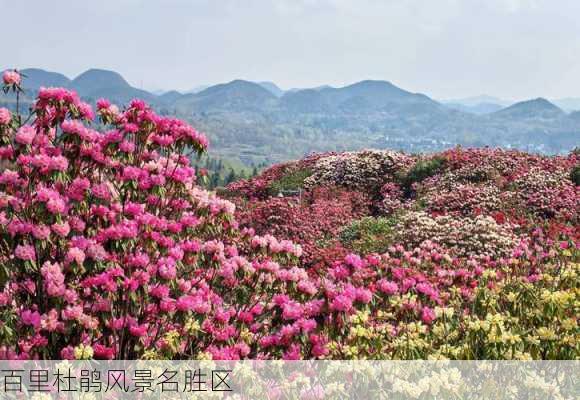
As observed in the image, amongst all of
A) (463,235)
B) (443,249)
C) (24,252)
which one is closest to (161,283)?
(24,252)

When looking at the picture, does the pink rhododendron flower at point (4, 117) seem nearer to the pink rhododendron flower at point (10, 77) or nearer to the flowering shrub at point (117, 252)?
the flowering shrub at point (117, 252)

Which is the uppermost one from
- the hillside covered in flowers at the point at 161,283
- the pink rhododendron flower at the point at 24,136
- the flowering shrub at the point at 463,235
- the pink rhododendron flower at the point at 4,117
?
the pink rhododendron flower at the point at 4,117

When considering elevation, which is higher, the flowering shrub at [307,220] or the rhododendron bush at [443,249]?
the rhododendron bush at [443,249]

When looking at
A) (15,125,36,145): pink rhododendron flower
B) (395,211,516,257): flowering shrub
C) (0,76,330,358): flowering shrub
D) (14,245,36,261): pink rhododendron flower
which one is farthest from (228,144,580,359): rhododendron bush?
(15,125,36,145): pink rhododendron flower

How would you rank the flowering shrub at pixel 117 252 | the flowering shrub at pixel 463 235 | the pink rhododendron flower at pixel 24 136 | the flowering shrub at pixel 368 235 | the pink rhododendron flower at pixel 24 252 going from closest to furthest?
the pink rhododendron flower at pixel 24 252 < the flowering shrub at pixel 117 252 < the pink rhododendron flower at pixel 24 136 < the flowering shrub at pixel 463 235 < the flowering shrub at pixel 368 235

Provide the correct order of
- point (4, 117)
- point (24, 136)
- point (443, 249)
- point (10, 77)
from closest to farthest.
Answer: point (24, 136) → point (4, 117) → point (10, 77) → point (443, 249)

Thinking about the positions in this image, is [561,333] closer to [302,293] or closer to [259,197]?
[302,293]

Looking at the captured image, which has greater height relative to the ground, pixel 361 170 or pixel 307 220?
pixel 361 170

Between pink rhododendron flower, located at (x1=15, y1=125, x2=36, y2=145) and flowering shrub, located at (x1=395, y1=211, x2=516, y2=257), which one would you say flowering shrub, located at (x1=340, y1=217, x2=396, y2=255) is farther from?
pink rhododendron flower, located at (x1=15, y1=125, x2=36, y2=145)

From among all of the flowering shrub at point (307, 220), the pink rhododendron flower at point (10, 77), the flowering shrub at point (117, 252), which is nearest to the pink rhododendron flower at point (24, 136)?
the flowering shrub at point (117, 252)

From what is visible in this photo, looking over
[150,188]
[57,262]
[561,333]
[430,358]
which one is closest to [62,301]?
[57,262]

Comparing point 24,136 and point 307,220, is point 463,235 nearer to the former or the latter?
point 307,220

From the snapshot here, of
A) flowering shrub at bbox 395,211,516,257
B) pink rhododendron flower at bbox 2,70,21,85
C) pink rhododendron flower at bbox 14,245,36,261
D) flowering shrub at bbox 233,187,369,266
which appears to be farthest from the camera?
flowering shrub at bbox 233,187,369,266

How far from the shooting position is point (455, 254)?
476 inches
